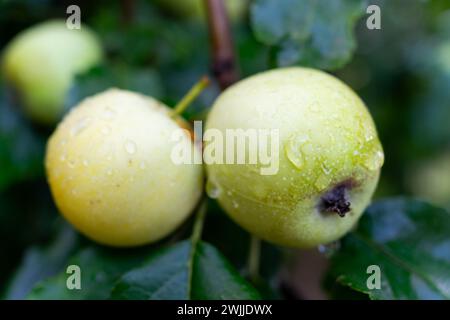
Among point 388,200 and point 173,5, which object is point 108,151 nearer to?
point 388,200

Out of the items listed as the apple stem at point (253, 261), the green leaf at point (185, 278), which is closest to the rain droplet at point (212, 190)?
the green leaf at point (185, 278)

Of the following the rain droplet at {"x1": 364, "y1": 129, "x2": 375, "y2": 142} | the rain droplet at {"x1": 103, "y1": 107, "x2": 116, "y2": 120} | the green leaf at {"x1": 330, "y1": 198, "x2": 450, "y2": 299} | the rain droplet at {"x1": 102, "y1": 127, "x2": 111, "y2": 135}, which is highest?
the rain droplet at {"x1": 103, "y1": 107, "x2": 116, "y2": 120}

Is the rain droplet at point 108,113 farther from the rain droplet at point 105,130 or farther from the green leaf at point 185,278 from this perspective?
the green leaf at point 185,278

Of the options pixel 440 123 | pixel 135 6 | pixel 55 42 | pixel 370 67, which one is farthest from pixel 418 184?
pixel 55 42

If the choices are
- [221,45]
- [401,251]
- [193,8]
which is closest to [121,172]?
[221,45]

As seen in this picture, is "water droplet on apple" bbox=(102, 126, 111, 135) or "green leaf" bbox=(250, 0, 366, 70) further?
"green leaf" bbox=(250, 0, 366, 70)

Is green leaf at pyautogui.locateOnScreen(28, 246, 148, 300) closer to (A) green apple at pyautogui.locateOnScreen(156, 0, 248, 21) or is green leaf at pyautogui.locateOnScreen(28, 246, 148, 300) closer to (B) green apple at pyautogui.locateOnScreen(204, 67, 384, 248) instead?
(B) green apple at pyautogui.locateOnScreen(204, 67, 384, 248)

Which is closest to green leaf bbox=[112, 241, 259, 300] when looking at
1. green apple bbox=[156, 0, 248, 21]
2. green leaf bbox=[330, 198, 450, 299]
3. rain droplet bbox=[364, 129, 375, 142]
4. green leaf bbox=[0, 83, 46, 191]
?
green leaf bbox=[330, 198, 450, 299]
